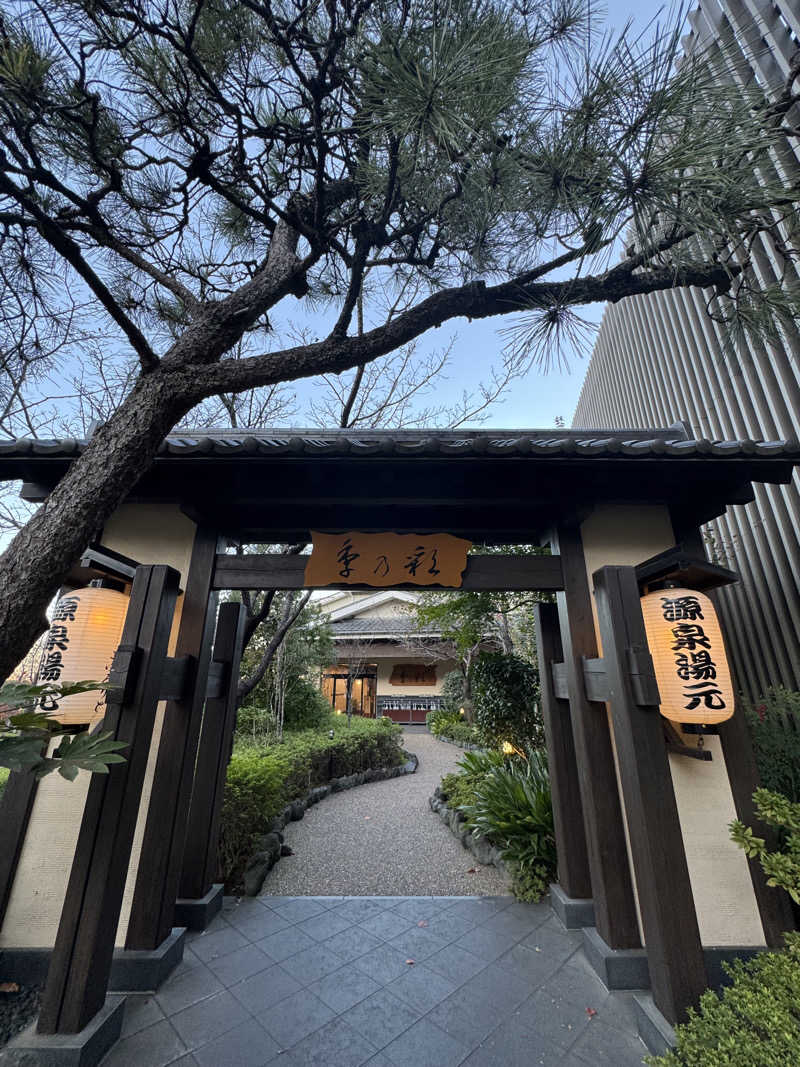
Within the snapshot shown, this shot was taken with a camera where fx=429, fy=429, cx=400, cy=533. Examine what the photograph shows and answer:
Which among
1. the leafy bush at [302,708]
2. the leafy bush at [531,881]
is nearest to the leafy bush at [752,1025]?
the leafy bush at [531,881]

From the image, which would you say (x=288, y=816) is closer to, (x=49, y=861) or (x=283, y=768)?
(x=283, y=768)

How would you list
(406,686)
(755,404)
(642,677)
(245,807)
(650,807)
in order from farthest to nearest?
1. (406,686)
2. (755,404)
3. (245,807)
4. (642,677)
5. (650,807)

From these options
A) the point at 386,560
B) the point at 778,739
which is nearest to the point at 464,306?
the point at 386,560

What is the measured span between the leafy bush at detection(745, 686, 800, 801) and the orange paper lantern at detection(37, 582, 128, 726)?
14.7ft

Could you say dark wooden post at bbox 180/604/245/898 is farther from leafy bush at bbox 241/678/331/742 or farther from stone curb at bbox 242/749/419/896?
leafy bush at bbox 241/678/331/742

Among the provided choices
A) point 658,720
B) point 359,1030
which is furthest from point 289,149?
point 359,1030

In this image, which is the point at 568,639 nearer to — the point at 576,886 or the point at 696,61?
the point at 576,886

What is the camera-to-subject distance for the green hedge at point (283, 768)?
3980mm

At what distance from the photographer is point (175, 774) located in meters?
2.81

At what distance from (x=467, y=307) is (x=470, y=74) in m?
1.01

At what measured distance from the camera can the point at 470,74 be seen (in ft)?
5.65

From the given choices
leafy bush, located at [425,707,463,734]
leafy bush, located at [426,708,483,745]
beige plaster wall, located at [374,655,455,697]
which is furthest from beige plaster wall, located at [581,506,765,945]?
beige plaster wall, located at [374,655,455,697]

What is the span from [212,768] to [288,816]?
123 inches

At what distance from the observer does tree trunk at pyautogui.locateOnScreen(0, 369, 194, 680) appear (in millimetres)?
1606
